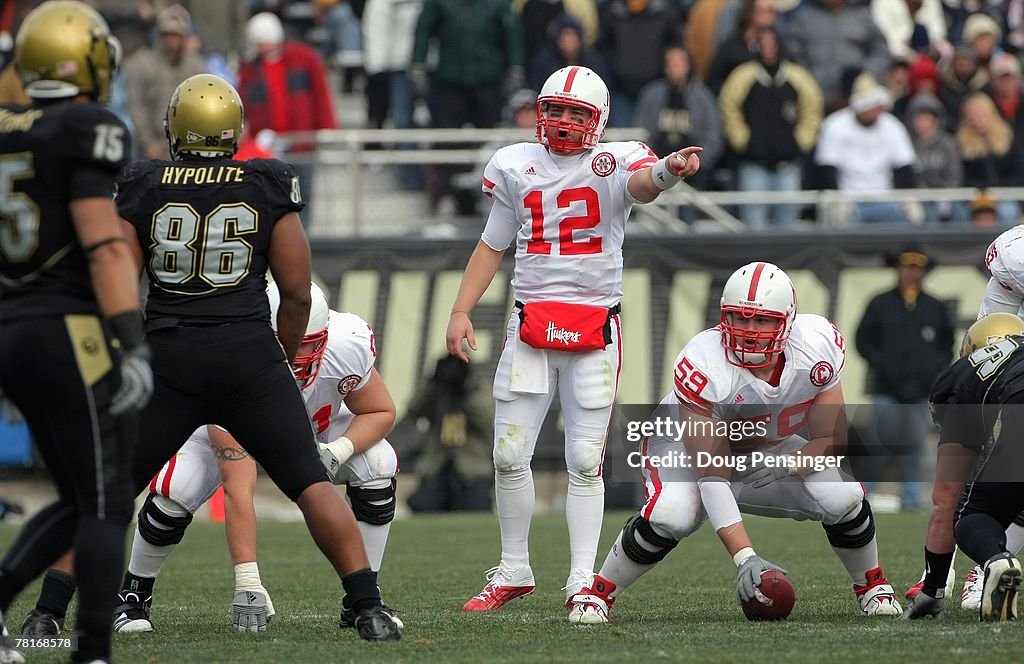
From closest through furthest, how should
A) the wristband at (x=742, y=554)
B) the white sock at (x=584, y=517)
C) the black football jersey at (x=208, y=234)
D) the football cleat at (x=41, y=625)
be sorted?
the black football jersey at (x=208, y=234)
the football cleat at (x=41, y=625)
the wristband at (x=742, y=554)
the white sock at (x=584, y=517)

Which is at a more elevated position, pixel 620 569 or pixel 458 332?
pixel 458 332

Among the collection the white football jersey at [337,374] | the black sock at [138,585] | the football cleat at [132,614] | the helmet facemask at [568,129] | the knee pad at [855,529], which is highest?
the helmet facemask at [568,129]

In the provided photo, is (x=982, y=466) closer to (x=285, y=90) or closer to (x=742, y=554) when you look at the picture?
(x=742, y=554)

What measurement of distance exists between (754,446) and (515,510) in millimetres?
985

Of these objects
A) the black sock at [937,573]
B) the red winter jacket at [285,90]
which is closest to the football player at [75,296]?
the black sock at [937,573]

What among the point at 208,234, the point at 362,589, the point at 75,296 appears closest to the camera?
the point at 75,296

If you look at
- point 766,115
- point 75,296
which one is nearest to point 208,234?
point 75,296

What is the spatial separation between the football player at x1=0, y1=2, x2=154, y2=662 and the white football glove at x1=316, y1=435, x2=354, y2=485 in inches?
58.5

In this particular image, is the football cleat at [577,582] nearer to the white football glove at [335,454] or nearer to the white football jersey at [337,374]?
the white football glove at [335,454]

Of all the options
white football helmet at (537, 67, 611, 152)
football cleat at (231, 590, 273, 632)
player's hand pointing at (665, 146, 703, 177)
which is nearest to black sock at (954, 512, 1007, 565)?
player's hand pointing at (665, 146, 703, 177)

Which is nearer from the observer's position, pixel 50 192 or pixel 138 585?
pixel 50 192

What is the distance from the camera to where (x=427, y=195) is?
13.3 meters

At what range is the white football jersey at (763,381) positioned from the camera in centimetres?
589

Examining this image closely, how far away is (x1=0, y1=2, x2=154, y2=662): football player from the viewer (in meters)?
4.40
